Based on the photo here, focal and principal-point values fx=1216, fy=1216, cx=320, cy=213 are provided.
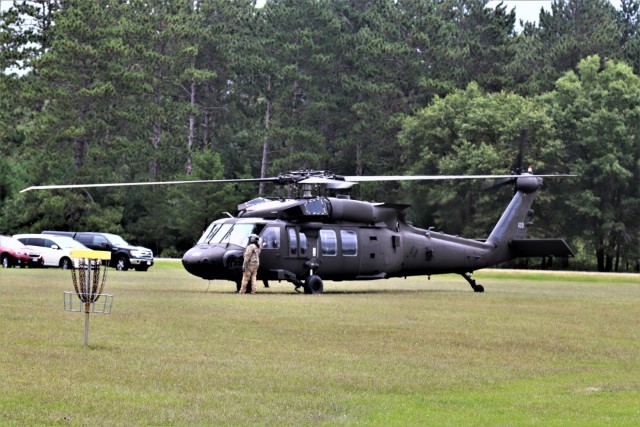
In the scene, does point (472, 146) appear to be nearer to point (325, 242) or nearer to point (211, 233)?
point (325, 242)

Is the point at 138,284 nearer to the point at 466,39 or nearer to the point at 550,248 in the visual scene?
the point at 550,248

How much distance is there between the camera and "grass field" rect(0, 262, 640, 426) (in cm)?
1264

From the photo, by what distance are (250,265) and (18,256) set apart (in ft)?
87.8

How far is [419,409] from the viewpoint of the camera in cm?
1310

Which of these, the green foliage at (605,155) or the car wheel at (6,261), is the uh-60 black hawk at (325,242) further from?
the green foliage at (605,155)

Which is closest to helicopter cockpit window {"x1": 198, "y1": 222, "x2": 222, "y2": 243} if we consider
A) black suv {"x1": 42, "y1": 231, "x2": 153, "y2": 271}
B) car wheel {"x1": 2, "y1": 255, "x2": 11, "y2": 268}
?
black suv {"x1": 42, "y1": 231, "x2": 153, "y2": 271}

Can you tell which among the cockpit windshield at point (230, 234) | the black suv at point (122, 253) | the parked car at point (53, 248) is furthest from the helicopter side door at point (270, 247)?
the black suv at point (122, 253)

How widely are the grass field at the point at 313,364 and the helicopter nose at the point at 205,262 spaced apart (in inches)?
130

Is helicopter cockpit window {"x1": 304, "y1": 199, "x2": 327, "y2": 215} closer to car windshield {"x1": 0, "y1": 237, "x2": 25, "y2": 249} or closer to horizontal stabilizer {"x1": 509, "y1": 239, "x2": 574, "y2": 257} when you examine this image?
horizontal stabilizer {"x1": 509, "y1": 239, "x2": 574, "y2": 257}

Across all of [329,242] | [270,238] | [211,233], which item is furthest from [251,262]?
[329,242]

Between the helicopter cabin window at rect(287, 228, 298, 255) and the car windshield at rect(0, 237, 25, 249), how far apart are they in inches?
1033

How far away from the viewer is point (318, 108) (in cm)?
10088

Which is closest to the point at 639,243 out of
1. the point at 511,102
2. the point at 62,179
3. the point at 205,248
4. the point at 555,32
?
the point at 511,102

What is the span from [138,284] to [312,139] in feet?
199
